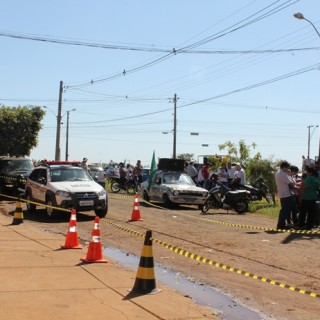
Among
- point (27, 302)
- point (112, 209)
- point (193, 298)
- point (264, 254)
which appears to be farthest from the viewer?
point (112, 209)

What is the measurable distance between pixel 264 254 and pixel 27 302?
523 centimetres

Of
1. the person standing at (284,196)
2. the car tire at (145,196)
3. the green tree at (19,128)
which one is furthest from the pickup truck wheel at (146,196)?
the green tree at (19,128)

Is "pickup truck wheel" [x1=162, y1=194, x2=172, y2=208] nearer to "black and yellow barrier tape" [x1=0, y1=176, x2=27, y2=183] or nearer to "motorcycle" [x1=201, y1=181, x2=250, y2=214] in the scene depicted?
"motorcycle" [x1=201, y1=181, x2=250, y2=214]

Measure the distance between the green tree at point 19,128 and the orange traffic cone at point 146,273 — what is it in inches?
1840

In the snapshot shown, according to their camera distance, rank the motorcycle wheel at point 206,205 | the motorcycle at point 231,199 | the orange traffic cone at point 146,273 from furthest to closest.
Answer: the motorcycle at point 231,199 < the motorcycle wheel at point 206,205 < the orange traffic cone at point 146,273

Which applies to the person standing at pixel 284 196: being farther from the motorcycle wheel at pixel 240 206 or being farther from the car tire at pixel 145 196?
the car tire at pixel 145 196

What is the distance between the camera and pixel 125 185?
29688 mm

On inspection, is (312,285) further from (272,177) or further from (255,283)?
(272,177)

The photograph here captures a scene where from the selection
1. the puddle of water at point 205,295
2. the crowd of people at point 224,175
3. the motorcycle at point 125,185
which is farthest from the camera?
the motorcycle at point 125,185

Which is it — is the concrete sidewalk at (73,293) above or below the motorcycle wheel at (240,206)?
below

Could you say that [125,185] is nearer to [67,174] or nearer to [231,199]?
[231,199]

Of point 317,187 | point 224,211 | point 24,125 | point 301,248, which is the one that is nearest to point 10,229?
point 301,248

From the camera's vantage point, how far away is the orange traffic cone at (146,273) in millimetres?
6641

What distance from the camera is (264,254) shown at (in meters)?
9.99
